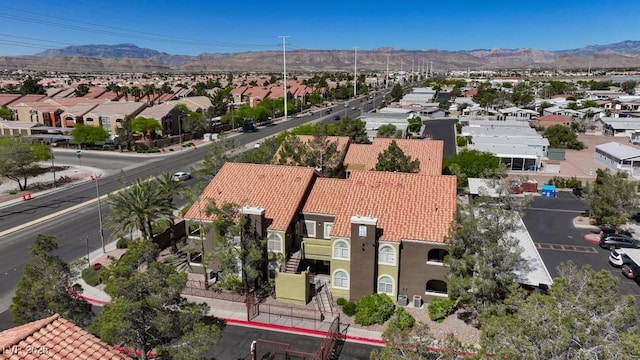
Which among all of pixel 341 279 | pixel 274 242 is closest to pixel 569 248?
pixel 341 279

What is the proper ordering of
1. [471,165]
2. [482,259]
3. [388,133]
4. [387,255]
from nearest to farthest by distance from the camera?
[482,259], [387,255], [471,165], [388,133]

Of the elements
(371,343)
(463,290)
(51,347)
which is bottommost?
(371,343)

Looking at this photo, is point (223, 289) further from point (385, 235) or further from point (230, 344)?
point (385, 235)

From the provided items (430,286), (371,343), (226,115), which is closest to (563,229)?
(430,286)

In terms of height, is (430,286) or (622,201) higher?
(622,201)

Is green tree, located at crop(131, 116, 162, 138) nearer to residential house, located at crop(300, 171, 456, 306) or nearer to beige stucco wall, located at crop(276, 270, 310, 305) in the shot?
residential house, located at crop(300, 171, 456, 306)

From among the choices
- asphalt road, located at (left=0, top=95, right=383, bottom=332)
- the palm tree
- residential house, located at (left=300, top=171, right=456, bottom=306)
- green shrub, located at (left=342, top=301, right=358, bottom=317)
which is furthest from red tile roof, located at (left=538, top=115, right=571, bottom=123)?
the palm tree

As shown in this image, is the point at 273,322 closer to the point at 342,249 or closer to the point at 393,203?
the point at 342,249

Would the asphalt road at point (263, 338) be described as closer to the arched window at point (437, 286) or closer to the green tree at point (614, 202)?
the arched window at point (437, 286)
